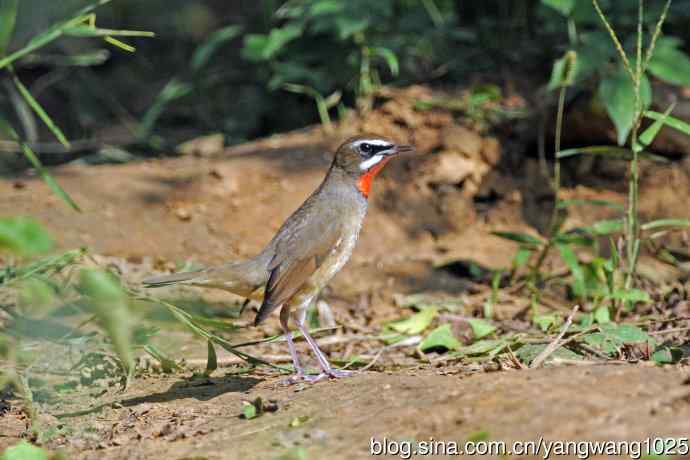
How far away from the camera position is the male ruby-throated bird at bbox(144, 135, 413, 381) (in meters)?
5.54

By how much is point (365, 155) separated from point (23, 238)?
382cm

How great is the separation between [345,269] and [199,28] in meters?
7.36

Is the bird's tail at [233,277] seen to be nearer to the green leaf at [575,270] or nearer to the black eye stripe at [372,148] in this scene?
the black eye stripe at [372,148]

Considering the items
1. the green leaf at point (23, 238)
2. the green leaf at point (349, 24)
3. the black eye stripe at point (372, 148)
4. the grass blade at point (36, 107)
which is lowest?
the black eye stripe at point (372, 148)

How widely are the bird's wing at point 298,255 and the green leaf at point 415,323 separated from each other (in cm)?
115

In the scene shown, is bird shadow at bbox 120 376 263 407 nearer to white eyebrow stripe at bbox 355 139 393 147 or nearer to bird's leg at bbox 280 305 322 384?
bird's leg at bbox 280 305 322 384

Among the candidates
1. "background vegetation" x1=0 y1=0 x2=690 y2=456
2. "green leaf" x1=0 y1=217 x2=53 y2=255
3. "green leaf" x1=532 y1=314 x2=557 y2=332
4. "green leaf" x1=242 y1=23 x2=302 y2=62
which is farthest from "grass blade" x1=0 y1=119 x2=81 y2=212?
"green leaf" x1=242 y1=23 x2=302 y2=62

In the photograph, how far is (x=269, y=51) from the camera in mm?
9250

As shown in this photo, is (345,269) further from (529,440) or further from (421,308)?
(529,440)

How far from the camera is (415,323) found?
670cm

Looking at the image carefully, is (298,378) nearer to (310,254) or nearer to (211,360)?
(211,360)

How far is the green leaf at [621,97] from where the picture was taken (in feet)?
23.5

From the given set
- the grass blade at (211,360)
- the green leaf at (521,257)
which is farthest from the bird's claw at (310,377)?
the green leaf at (521,257)

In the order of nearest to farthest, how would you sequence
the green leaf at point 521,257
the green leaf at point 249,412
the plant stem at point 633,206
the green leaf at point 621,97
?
the green leaf at point 249,412, the plant stem at point 633,206, the green leaf at point 521,257, the green leaf at point 621,97
